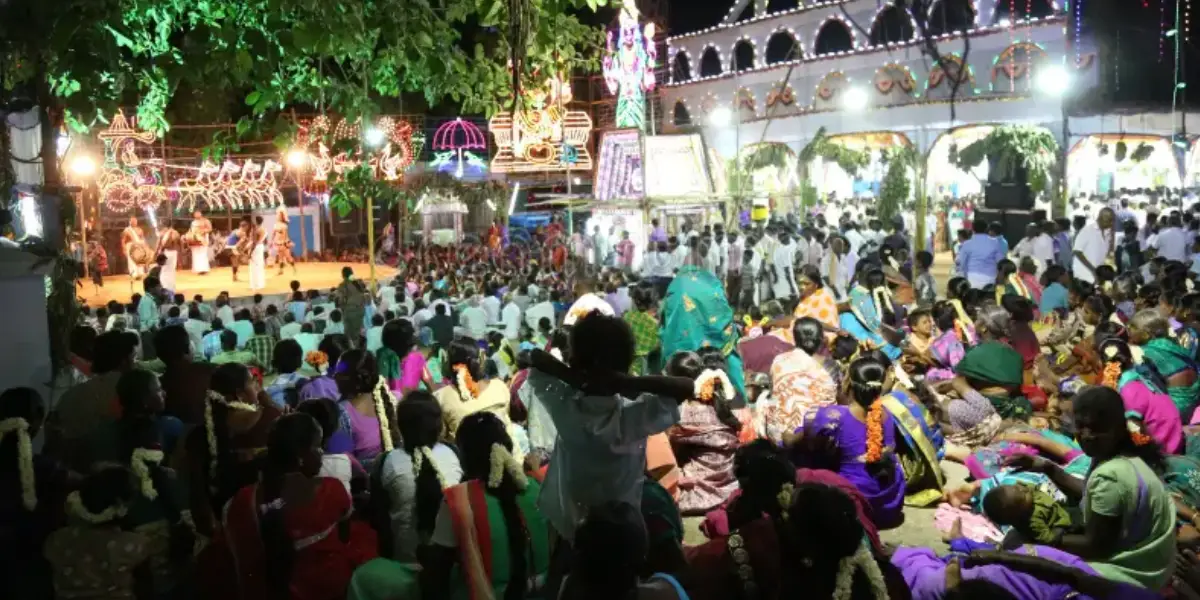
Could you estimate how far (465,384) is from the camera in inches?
254

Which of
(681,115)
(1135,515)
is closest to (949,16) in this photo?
(681,115)

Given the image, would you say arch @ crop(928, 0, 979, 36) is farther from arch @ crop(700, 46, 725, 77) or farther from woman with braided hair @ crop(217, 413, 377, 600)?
woman with braided hair @ crop(217, 413, 377, 600)

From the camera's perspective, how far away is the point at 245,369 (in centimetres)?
496

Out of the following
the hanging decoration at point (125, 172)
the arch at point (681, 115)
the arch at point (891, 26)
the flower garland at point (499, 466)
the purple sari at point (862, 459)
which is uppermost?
the arch at point (891, 26)

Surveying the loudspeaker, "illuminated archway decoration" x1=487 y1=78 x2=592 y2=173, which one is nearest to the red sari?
"illuminated archway decoration" x1=487 y1=78 x2=592 y2=173

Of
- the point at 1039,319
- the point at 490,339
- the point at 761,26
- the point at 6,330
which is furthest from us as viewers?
the point at 761,26

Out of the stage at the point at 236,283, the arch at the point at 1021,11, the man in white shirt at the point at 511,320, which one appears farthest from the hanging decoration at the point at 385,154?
the arch at the point at 1021,11

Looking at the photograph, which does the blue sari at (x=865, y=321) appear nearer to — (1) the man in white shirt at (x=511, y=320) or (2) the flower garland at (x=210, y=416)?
(1) the man in white shirt at (x=511, y=320)

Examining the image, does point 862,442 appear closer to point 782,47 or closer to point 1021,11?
point 1021,11

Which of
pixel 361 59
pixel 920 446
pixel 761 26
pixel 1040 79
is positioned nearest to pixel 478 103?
pixel 361 59

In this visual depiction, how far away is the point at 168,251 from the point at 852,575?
23603 mm

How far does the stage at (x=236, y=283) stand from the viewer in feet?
73.8

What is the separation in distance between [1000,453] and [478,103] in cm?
459

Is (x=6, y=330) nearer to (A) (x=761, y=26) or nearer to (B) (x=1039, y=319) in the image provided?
(B) (x=1039, y=319)
